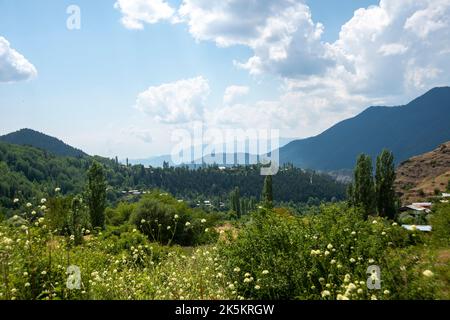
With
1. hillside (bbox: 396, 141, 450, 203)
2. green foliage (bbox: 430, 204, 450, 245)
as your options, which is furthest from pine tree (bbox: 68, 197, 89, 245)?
hillside (bbox: 396, 141, 450, 203)

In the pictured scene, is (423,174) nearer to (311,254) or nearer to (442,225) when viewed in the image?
(442,225)

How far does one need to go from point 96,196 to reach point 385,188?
34.5 meters

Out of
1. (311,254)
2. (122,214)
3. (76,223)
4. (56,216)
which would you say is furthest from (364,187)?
(311,254)

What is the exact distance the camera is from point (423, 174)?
13700 centimetres

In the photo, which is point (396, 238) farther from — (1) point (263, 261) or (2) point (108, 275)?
(2) point (108, 275)

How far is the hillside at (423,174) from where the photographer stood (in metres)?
110

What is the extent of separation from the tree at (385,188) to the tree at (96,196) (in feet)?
106

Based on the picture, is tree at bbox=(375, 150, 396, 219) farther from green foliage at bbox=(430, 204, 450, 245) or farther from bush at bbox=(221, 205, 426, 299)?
bush at bbox=(221, 205, 426, 299)

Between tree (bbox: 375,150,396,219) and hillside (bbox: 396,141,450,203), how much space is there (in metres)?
59.8

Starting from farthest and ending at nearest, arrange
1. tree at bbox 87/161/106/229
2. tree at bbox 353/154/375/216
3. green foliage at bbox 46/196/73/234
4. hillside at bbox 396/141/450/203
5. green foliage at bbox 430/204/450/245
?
hillside at bbox 396/141/450/203
tree at bbox 353/154/375/216
tree at bbox 87/161/106/229
green foliage at bbox 430/204/450/245
green foliage at bbox 46/196/73/234

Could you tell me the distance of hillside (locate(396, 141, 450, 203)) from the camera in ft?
363

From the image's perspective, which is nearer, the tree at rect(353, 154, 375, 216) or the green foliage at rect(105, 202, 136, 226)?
the green foliage at rect(105, 202, 136, 226)

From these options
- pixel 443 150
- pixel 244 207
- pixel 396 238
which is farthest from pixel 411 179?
pixel 396 238

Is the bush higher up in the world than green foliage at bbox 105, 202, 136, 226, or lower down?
higher up
